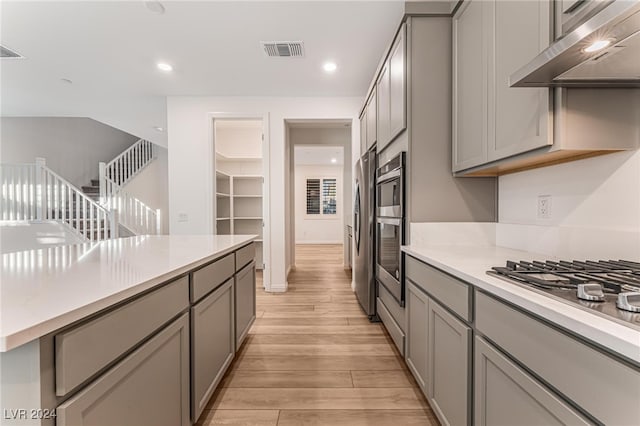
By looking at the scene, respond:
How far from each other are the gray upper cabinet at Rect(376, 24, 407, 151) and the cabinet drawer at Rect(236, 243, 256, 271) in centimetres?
142

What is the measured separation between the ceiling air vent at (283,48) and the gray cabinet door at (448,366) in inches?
101

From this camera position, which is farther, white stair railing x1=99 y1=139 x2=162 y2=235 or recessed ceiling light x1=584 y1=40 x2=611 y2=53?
white stair railing x1=99 y1=139 x2=162 y2=235

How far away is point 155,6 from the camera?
7.56ft

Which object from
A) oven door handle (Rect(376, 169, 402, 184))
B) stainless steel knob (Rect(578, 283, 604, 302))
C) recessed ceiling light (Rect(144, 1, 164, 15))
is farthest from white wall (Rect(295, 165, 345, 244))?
stainless steel knob (Rect(578, 283, 604, 302))

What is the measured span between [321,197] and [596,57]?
886cm

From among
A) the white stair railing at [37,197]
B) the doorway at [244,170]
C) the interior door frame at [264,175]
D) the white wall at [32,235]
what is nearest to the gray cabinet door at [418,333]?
the interior door frame at [264,175]

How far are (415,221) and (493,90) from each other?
858 millimetres

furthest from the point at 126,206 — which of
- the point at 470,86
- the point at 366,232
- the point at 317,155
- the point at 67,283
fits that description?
the point at 470,86

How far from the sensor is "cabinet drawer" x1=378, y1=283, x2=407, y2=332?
2.02 meters

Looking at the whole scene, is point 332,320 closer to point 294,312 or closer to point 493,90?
point 294,312

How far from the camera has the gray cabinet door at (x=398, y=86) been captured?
2043 mm

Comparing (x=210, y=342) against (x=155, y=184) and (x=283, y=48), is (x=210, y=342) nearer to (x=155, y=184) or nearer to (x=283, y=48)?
(x=283, y=48)

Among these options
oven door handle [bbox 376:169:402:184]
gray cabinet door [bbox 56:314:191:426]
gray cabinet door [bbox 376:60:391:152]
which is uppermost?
gray cabinet door [bbox 376:60:391:152]

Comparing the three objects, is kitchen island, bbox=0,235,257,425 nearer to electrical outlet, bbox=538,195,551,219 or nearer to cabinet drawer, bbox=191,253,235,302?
cabinet drawer, bbox=191,253,235,302
